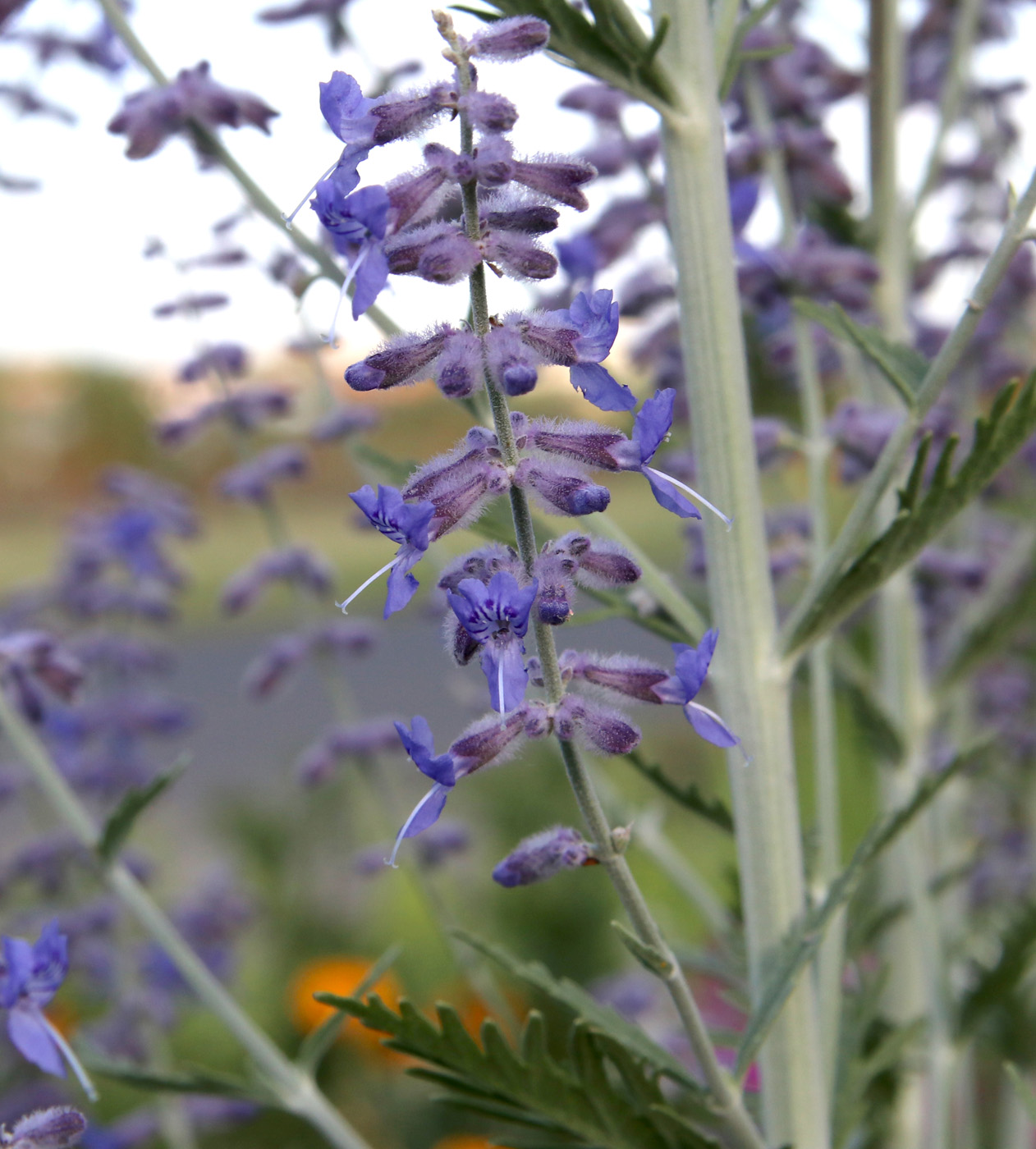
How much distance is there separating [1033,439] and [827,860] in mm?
1270

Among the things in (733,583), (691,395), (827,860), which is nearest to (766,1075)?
(827,860)

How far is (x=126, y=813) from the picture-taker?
140cm

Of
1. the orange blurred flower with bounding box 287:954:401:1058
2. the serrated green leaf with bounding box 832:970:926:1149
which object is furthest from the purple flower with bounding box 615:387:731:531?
the orange blurred flower with bounding box 287:954:401:1058

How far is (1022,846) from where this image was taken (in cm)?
283

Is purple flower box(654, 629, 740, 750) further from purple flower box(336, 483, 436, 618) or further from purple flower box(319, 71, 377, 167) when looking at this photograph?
purple flower box(319, 71, 377, 167)

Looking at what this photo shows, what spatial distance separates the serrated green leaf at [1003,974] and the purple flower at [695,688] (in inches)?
36.4

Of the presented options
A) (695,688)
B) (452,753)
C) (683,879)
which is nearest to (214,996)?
(683,879)

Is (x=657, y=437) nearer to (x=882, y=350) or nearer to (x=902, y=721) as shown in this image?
(x=882, y=350)

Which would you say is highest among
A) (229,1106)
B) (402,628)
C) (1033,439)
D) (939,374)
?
(939,374)

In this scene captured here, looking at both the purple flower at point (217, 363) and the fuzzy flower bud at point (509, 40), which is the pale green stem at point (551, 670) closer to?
the fuzzy flower bud at point (509, 40)

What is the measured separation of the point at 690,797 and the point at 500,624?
531 mm

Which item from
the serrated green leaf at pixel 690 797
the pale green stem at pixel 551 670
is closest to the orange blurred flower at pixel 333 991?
the serrated green leaf at pixel 690 797

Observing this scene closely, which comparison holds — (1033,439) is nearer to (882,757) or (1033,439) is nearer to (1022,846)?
(882,757)

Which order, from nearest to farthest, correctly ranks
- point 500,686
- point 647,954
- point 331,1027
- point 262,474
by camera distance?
point 500,686
point 647,954
point 331,1027
point 262,474
